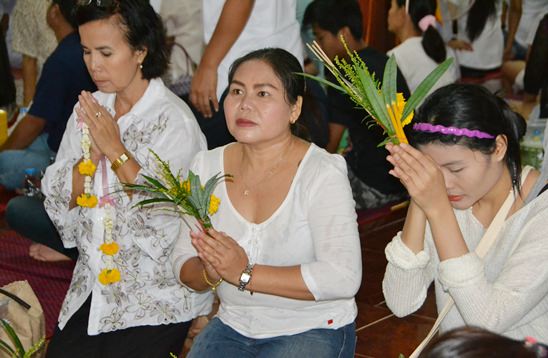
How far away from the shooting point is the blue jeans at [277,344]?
2361mm

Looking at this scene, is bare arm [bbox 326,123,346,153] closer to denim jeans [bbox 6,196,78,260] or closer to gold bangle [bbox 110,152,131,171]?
denim jeans [bbox 6,196,78,260]

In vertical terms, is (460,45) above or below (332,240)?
below

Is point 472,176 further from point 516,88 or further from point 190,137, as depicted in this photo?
point 516,88

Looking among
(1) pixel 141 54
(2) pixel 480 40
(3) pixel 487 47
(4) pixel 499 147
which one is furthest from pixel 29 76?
(4) pixel 499 147

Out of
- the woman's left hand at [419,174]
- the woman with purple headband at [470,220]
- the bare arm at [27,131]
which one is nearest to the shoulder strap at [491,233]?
the woman with purple headband at [470,220]

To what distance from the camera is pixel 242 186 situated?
252 centimetres

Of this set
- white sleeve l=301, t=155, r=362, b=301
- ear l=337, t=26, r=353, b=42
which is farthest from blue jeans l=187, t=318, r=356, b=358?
ear l=337, t=26, r=353, b=42

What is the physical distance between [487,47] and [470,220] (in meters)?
6.28

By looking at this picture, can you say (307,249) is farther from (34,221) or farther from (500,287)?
(34,221)

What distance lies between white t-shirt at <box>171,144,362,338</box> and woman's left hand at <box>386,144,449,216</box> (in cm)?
32

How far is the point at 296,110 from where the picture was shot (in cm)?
254

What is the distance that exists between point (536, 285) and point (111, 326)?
4.13 ft

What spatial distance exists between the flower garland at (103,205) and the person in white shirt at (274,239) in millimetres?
272

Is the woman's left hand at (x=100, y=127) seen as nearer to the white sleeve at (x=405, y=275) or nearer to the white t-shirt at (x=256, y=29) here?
the white t-shirt at (x=256, y=29)
